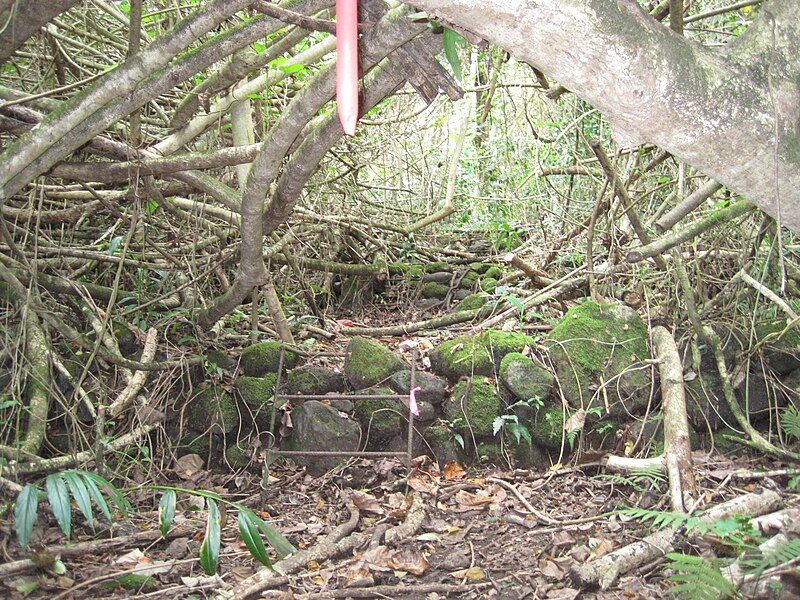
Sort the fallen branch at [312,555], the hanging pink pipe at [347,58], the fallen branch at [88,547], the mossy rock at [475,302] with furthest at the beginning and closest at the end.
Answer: the mossy rock at [475,302] < the fallen branch at [312,555] < the fallen branch at [88,547] < the hanging pink pipe at [347,58]

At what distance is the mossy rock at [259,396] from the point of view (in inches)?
171

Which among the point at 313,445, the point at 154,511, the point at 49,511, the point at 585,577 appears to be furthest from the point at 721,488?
the point at 49,511

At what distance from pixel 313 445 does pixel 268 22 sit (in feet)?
7.63

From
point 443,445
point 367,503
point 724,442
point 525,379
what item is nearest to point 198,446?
point 367,503

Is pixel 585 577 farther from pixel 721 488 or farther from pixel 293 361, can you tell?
pixel 293 361

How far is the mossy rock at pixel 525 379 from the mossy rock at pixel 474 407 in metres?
0.11

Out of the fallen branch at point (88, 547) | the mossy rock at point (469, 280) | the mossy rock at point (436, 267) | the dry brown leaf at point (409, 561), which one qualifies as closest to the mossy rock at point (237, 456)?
the fallen branch at point (88, 547)

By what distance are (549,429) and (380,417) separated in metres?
0.98

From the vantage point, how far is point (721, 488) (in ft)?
11.2

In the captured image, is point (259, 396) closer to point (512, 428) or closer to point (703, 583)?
point (512, 428)

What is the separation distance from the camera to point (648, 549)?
286 cm

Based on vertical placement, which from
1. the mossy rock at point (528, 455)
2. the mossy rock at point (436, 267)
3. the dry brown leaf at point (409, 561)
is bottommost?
the dry brown leaf at point (409, 561)

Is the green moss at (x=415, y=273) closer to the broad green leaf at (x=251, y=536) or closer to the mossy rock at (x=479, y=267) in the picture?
the mossy rock at (x=479, y=267)

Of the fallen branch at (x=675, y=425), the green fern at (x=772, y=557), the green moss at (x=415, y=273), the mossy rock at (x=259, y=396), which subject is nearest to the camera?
the green fern at (x=772, y=557)
